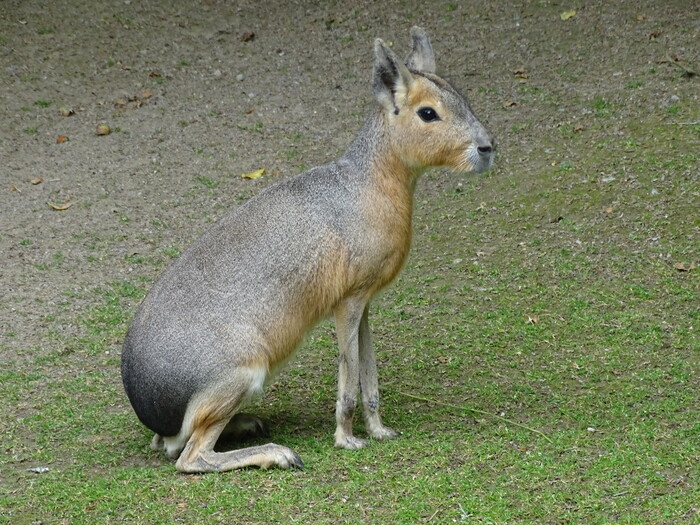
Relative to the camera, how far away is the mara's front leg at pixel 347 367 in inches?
190

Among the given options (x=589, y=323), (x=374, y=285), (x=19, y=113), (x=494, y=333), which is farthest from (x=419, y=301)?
(x=19, y=113)

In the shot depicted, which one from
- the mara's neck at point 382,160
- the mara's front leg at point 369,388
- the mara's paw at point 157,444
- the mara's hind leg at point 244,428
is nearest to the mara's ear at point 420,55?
the mara's neck at point 382,160

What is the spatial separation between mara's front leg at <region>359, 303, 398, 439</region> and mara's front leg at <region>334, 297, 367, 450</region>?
16cm

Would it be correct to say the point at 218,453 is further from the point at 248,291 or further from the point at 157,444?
the point at 248,291

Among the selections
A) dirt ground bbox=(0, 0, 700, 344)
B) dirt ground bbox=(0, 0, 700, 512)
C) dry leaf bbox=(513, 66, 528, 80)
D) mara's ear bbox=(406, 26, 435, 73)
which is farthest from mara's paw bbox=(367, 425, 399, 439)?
dry leaf bbox=(513, 66, 528, 80)

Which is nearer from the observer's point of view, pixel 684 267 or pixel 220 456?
pixel 220 456

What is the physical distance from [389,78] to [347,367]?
1315 mm

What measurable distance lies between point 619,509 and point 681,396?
1273 millimetres

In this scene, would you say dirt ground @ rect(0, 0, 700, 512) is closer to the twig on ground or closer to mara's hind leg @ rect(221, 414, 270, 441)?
mara's hind leg @ rect(221, 414, 270, 441)

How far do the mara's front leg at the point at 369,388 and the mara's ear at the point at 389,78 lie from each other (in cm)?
96

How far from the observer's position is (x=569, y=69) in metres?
8.67

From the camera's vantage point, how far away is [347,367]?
484 centimetres

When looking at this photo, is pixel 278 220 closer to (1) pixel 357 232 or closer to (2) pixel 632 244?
(1) pixel 357 232

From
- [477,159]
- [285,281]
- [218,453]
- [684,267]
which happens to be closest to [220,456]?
[218,453]
